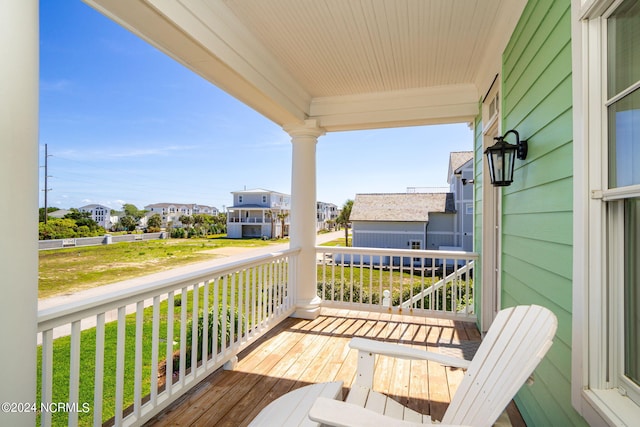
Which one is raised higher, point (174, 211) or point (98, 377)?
point (174, 211)

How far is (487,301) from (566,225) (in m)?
2.18

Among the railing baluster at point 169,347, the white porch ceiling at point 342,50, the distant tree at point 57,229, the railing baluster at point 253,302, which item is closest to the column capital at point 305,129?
the white porch ceiling at point 342,50

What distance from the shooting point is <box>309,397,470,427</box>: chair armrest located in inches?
38.0

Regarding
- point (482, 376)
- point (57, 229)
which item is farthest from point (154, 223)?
point (482, 376)

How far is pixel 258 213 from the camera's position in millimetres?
3846

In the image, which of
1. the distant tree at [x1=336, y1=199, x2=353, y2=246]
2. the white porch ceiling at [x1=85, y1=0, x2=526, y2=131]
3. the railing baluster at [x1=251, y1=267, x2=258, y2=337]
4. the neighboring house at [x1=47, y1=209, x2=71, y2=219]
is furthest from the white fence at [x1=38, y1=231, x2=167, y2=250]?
the distant tree at [x1=336, y1=199, x2=353, y2=246]

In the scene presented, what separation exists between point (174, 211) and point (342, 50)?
210 centimetres

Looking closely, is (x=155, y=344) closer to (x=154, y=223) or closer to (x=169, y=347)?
(x=169, y=347)

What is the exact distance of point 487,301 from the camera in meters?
3.25

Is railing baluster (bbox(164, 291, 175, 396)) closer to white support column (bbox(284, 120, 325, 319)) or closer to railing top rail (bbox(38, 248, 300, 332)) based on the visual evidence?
railing top rail (bbox(38, 248, 300, 332))

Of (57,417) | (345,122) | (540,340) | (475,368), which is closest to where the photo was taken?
(540,340)

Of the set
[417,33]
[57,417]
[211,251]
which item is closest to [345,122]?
[417,33]

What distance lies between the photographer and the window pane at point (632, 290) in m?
1.00

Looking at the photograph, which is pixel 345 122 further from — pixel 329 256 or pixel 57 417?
pixel 57 417
